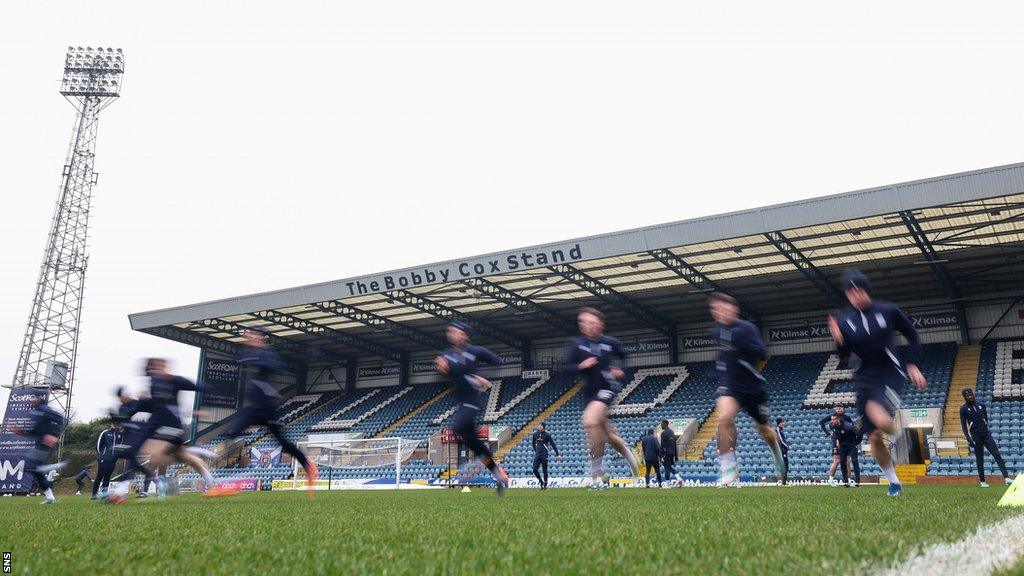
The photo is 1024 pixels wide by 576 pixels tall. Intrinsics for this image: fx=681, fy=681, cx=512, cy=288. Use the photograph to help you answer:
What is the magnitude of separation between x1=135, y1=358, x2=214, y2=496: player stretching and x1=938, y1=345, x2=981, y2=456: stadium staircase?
22656mm

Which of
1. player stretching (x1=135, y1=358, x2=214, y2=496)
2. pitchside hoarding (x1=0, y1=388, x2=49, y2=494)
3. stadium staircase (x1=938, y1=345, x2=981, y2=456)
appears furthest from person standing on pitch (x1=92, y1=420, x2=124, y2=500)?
stadium staircase (x1=938, y1=345, x2=981, y2=456)

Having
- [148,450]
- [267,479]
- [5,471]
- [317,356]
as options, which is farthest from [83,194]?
[148,450]

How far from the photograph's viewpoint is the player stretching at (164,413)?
31.7 feet

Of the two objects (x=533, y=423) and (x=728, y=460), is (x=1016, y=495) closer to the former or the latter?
(x=728, y=460)

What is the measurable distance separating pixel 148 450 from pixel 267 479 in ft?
68.3

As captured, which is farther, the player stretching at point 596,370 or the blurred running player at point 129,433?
the blurred running player at point 129,433

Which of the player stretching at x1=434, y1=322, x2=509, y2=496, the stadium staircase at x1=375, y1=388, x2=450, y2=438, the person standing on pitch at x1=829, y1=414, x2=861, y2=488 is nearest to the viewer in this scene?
the player stretching at x1=434, y1=322, x2=509, y2=496

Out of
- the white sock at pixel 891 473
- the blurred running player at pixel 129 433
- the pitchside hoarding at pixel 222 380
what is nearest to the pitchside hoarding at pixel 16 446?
the pitchside hoarding at pixel 222 380

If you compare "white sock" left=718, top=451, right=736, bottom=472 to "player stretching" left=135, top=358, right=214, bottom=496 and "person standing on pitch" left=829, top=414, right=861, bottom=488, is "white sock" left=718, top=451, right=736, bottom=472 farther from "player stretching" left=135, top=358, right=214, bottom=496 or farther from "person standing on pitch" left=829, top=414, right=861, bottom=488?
"person standing on pitch" left=829, top=414, right=861, bottom=488

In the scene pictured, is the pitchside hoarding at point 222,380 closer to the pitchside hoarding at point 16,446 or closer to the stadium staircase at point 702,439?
the pitchside hoarding at point 16,446

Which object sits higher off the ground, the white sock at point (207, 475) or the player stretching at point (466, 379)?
the player stretching at point (466, 379)

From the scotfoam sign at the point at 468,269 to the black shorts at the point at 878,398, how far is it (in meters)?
18.1

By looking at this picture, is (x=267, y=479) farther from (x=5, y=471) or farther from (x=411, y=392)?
(x=411, y=392)

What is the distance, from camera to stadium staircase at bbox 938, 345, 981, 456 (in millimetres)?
22814
